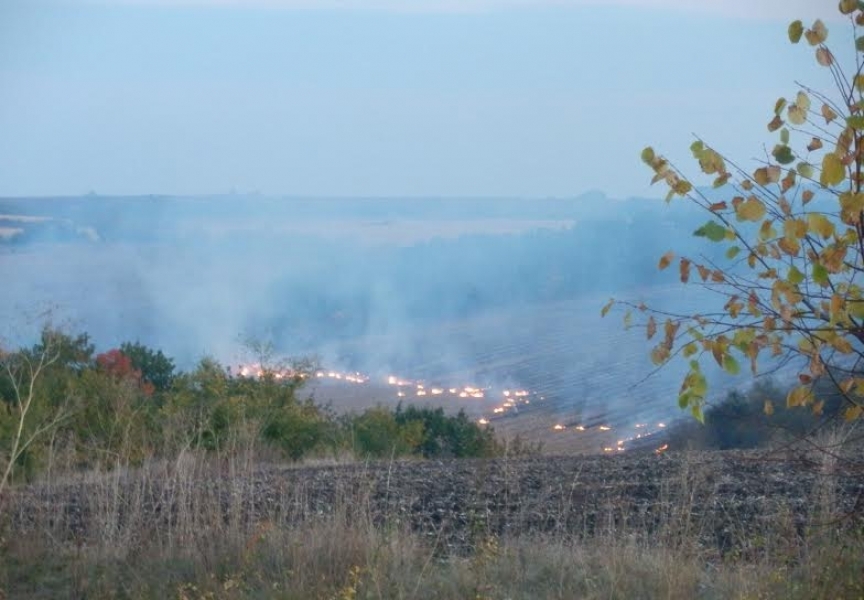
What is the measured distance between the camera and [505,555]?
6.46 meters

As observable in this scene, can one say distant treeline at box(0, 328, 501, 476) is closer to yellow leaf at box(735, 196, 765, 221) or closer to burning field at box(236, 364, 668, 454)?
burning field at box(236, 364, 668, 454)

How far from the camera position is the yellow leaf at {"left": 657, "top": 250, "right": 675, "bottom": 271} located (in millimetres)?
4082

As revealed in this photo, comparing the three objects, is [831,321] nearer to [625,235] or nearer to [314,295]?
[625,235]

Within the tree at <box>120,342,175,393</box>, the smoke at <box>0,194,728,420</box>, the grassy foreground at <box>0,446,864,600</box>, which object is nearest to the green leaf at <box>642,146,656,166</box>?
the grassy foreground at <box>0,446,864,600</box>

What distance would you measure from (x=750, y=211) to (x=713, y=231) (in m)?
0.14

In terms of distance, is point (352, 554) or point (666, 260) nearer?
point (666, 260)

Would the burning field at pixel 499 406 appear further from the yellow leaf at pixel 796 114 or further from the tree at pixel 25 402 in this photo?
the yellow leaf at pixel 796 114

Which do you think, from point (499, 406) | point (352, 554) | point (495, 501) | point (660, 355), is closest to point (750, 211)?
point (660, 355)

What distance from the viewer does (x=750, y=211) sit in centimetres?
370

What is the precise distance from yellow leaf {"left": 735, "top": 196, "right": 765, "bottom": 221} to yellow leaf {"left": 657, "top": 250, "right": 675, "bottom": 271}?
392 millimetres

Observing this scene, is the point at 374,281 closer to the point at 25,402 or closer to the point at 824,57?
the point at 25,402

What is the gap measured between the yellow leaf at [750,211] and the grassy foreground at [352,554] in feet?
7.28

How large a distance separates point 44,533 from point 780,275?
5.54 m

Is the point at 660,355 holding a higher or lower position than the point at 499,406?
higher
